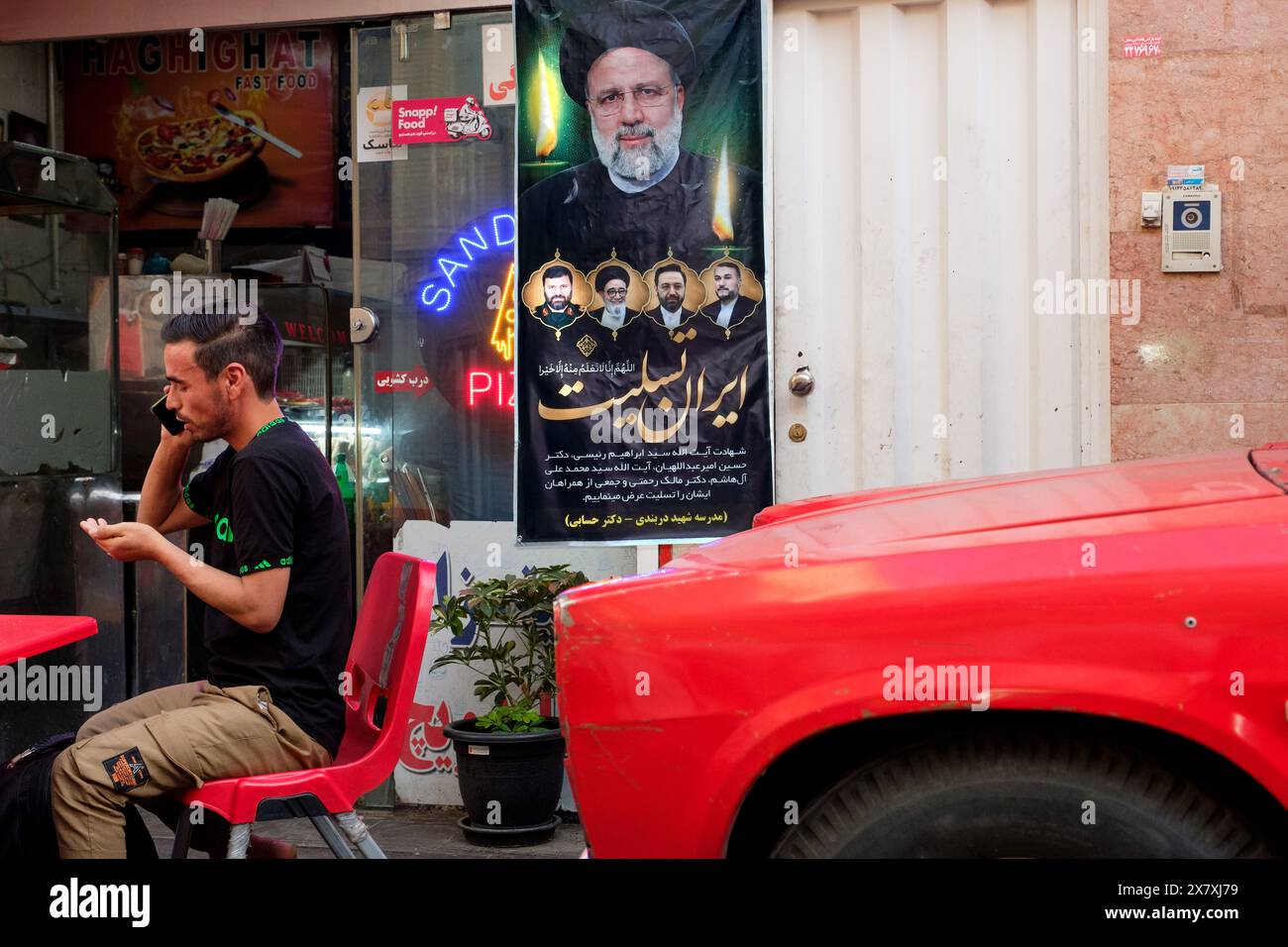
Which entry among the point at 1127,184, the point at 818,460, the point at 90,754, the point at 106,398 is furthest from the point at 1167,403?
the point at 106,398

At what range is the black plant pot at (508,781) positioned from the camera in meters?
5.00

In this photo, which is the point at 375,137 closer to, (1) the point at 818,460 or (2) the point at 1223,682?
(1) the point at 818,460

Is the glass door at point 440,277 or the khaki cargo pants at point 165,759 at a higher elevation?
the glass door at point 440,277

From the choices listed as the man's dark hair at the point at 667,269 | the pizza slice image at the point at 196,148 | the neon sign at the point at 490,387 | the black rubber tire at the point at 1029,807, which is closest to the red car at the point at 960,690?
the black rubber tire at the point at 1029,807

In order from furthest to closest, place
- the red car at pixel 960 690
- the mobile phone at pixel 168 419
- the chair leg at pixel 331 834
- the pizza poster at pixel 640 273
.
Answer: the pizza poster at pixel 640 273, the mobile phone at pixel 168 419, the chair leg at pixel 331 834, the red car at pixel 960 690

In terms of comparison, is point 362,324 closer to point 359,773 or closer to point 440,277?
point 440,277

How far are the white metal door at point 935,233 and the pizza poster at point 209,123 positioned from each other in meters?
3.24

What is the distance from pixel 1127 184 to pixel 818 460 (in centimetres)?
160

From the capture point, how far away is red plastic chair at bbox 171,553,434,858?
3.03 metres

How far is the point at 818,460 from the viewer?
5.39m

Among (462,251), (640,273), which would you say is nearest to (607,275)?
(640,273)

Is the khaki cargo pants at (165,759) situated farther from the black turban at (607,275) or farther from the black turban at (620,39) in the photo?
the black turban at (620,39)

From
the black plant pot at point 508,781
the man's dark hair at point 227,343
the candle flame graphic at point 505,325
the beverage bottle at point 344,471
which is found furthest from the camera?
the beverage bottle at point 344,471

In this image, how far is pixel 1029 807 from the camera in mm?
2037
